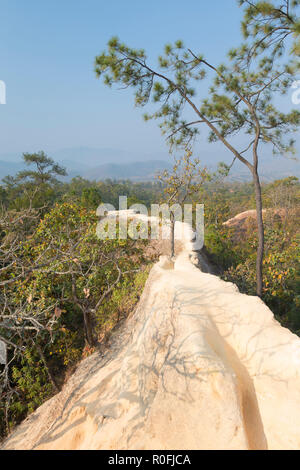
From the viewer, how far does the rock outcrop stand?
3.15 metres

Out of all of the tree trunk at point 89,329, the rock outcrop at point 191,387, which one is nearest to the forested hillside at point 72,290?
the tree trunk at point 89,329

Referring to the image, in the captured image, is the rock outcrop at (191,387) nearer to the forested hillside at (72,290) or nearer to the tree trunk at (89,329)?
the forested hillside at (72,290)

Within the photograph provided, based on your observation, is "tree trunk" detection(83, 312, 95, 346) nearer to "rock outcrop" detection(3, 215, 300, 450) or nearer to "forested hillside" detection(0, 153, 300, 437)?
"forested hillside" detection(0, 153, 300, 437)

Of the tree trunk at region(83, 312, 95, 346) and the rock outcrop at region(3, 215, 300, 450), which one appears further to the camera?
the tree trunk at region(83, 312, 95, 346)

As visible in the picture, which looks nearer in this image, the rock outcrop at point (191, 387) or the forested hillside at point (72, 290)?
the rock outcrop at point (191, 387)

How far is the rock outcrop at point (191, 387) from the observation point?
315 centimetres

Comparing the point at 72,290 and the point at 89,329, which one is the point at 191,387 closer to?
the point at 72,290

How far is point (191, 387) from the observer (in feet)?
11.9

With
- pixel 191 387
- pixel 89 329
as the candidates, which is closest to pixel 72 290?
pixel 89 329

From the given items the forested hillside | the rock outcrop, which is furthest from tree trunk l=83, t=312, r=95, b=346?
the rock outcrop

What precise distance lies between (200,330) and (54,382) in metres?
6.41
